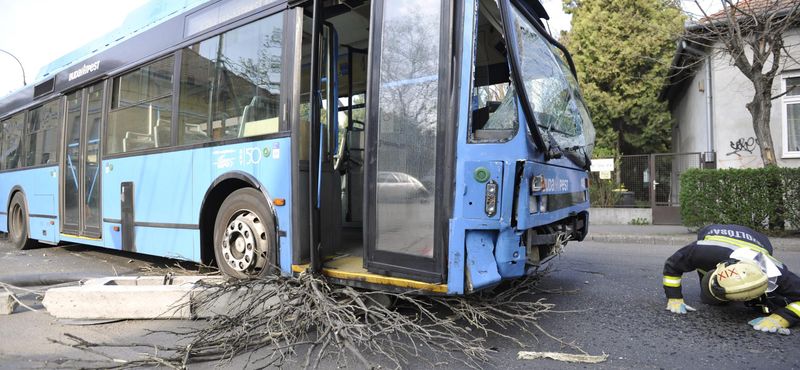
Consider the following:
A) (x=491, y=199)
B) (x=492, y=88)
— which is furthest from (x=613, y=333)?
(x=492, y=88)

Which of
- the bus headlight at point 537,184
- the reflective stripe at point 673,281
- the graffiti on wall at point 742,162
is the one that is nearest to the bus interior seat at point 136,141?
the bus headlight at point 537,184

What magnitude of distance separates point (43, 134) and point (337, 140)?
637 cm

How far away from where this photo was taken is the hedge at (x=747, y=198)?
27.1 feet

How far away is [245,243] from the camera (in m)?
4.11

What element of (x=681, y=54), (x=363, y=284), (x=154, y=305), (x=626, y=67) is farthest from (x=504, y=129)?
(x=626, y=67)

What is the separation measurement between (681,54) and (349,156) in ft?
37.2

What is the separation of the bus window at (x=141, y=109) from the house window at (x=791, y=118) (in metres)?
12.0

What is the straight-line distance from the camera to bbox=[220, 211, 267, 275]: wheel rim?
400cm

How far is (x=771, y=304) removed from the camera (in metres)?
3.46

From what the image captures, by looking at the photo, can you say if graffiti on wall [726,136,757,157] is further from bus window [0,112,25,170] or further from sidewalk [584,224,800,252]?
bus window [0,112,25,170]

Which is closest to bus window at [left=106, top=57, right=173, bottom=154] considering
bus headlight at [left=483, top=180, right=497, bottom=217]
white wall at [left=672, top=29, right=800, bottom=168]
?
bus headlight at [left=483, top=180, right=497, bottom=217]

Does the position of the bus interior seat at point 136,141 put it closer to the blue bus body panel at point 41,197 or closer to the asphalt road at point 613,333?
the asphalt road at point 613,333

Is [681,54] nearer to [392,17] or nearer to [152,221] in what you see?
[392,17]

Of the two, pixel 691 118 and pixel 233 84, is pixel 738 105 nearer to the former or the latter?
pixel 691 118
